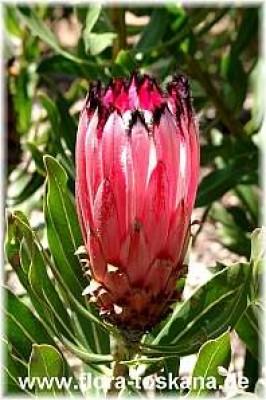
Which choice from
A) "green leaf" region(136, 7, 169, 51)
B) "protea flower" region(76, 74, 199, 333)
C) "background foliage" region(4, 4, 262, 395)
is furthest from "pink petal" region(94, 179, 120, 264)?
"green leaf" region(136, 7, 169, 51)

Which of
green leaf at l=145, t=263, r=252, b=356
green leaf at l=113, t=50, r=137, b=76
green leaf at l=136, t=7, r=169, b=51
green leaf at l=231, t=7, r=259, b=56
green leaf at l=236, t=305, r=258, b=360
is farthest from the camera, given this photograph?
green leaf at l=231, t=7, r=259, b=56

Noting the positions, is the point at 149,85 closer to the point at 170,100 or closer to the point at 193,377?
the point at 170,100

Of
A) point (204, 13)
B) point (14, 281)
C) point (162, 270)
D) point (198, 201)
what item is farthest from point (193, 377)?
point (14, 281)

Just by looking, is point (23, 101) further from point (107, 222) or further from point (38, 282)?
point (107, 222)

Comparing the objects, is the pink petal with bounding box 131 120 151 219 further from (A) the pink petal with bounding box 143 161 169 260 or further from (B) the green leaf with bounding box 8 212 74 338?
(B) the green leaf with bounding box 8 212 74 338

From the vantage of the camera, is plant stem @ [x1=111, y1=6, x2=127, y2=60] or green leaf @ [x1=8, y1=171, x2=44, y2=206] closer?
plant stem @ [x1=111, y1=6, x2=127, y2=60]

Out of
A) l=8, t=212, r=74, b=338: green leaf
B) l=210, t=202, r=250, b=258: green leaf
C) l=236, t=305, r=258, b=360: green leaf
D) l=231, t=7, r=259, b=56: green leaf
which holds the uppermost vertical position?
l=231, t=7, r=259, b=56: green leaf

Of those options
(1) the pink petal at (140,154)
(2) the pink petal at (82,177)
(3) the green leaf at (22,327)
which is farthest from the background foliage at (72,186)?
(1) the pink petal at (140,154)
